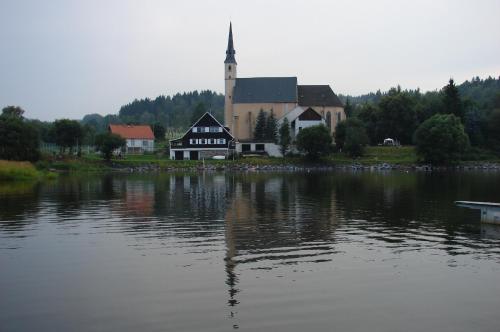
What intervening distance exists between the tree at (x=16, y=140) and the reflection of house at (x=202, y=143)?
28.3 m

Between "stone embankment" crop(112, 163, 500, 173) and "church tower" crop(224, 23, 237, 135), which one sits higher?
"church tower" crop(224, 23, 237, 135)

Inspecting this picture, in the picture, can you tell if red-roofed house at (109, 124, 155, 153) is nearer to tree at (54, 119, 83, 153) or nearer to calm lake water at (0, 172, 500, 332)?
tree at (54, 119, 83, 153)

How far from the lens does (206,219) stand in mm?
25406

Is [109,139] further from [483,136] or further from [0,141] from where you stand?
[483,136]

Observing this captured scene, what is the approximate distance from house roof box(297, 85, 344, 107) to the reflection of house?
20122 mm

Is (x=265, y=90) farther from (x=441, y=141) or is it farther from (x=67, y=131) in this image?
(x=67, y=131)

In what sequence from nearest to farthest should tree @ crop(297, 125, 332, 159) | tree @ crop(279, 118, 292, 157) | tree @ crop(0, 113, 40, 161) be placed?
tree @ crop(0, 113, 40, 161) < tree @ crop(297, 125, 332, 159) < tree @ crop(279, 118, 292, 157)

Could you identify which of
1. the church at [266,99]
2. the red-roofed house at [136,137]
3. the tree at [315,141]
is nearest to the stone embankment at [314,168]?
the tree at [315,141]

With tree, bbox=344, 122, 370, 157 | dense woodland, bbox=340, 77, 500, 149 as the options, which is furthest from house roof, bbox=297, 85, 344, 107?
tree, bbox=344, 122, 370, 157

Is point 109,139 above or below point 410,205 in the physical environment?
above

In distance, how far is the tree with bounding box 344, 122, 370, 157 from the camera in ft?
287

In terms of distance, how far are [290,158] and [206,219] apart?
6537 centimetres

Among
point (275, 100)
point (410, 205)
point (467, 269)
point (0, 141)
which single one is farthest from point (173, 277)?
point (275, 100)

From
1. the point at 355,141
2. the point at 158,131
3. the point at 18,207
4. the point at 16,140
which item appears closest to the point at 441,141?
the point at 355,141
